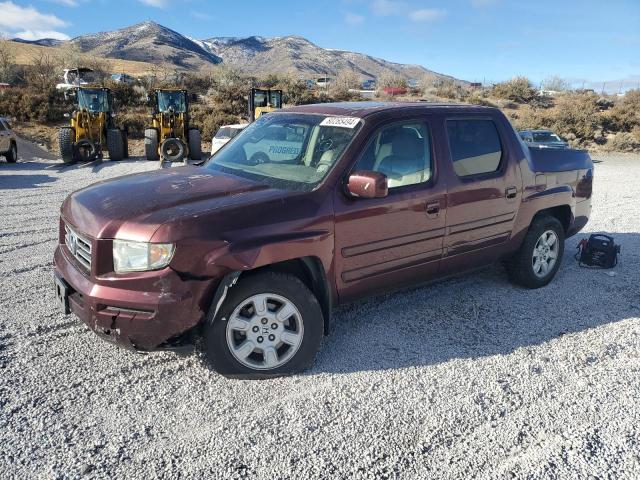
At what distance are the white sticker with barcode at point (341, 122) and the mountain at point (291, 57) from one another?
362ft

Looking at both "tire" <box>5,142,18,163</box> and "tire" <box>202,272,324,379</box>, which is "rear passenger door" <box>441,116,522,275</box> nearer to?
"tire" <box>202,272,324,379</box>

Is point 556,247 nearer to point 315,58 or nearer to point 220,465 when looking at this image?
point 220,465

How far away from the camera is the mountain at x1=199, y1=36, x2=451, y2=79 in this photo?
118 m

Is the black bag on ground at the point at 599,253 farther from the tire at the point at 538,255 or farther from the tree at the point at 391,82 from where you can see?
the tree at the point at 391,82

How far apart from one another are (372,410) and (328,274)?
926mm

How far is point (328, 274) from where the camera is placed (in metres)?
3.52

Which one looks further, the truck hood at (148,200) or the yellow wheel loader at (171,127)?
the yellow wheel loader at (171,127)

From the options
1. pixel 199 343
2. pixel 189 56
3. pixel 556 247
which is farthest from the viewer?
pixel 189 56

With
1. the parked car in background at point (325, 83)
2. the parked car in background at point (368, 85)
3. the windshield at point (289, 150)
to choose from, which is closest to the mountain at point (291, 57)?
the parked car in background at point (368, 85)

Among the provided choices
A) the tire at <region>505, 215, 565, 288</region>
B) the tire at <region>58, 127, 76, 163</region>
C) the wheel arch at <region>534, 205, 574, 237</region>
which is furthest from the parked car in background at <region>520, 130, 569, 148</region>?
the tire at <region>58, 127, 76, 163</region>

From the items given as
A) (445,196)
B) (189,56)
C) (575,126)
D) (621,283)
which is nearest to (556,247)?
(621,283)

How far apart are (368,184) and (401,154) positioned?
760mm

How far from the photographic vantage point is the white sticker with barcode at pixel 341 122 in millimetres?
3818

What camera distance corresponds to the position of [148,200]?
129 inches
